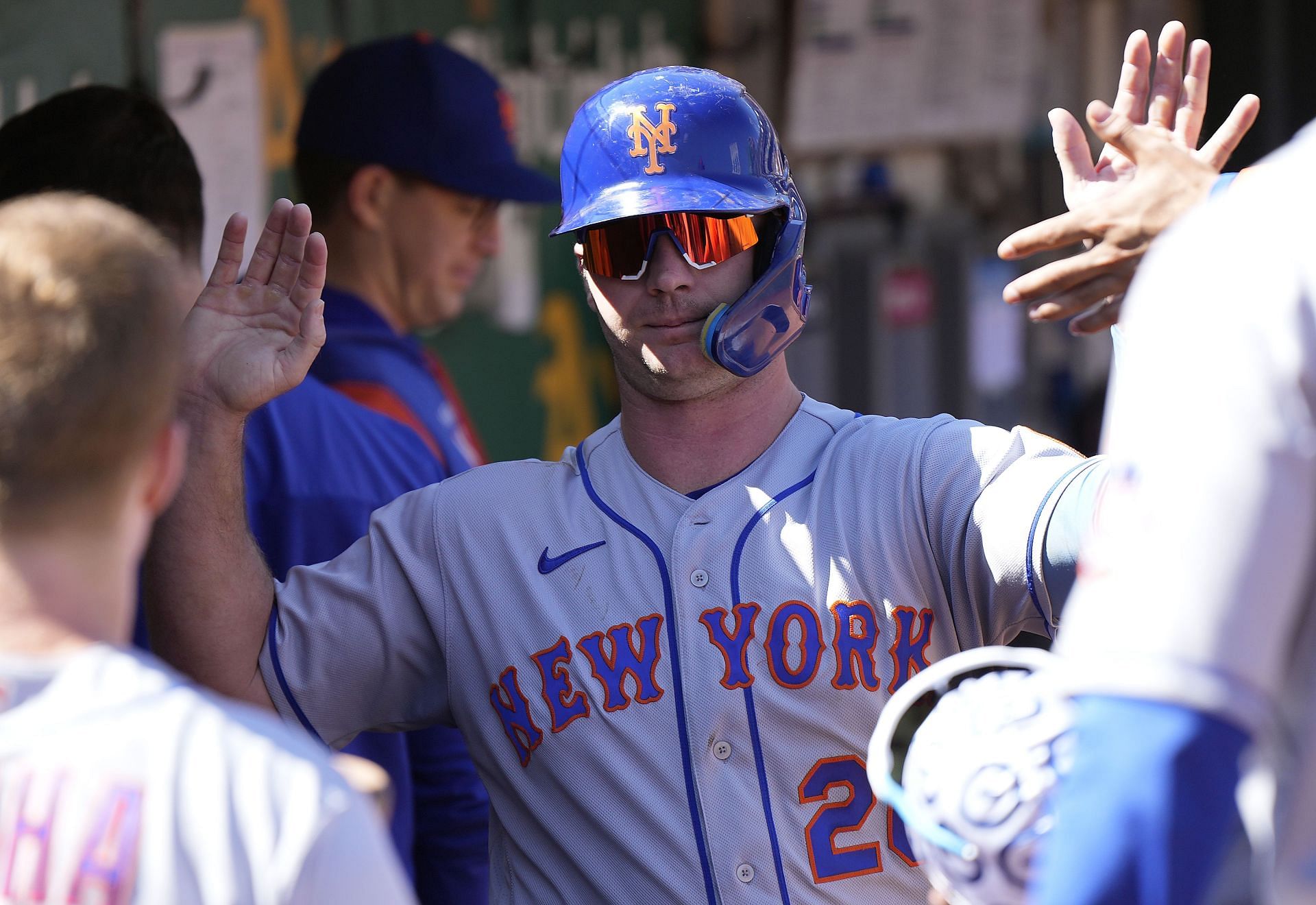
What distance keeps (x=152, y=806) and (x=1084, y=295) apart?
46.8 inches

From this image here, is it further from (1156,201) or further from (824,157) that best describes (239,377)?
(824,157)

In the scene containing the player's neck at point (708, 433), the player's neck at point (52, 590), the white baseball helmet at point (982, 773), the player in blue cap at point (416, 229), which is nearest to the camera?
the player's neck at point (52, 590)

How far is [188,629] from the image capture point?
82.0 inches

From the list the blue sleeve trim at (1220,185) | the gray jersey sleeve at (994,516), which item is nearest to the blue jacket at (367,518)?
Result: the gray jersey sleeve at (994,516)

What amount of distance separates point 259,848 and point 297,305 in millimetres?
1148

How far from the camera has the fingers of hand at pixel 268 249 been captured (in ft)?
7.16

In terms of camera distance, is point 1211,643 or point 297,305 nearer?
point 1211,643

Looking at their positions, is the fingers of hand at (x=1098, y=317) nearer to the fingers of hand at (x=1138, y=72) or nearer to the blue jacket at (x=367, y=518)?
the fingers of hand at (x=1138, y=72)

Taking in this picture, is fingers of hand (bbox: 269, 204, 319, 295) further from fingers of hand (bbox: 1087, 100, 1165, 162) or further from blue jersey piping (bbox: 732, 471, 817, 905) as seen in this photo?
fingers of hand (bbox: 1087, 100, 1165, 162)

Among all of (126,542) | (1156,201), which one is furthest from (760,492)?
(126,542)

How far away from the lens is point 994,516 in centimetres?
197

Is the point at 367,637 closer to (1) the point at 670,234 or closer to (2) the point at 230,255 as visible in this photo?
(2) the point at 230,255

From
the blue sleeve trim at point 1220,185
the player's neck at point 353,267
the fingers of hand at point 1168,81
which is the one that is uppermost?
the fingers of hand at point 1168,81

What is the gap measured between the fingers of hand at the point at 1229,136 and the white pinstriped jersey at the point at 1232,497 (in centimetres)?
72
